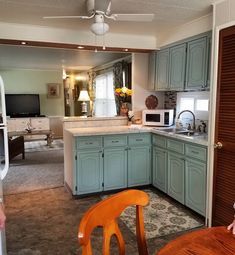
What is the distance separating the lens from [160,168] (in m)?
3.59

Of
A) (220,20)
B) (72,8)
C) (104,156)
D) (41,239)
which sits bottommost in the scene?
(41,239)

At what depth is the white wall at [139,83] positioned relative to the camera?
420cm

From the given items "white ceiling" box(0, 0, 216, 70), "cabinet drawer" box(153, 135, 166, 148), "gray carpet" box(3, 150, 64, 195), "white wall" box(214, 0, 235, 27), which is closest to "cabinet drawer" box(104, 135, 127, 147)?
"cabinet drawer" box(153, 135, 166, 148)

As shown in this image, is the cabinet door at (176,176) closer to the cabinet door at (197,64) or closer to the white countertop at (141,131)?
the white countertop at (141,131)

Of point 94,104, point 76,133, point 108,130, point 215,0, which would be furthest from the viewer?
point 94,104

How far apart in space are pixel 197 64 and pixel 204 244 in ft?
7.86

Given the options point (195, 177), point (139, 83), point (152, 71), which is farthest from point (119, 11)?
point (195, 177)

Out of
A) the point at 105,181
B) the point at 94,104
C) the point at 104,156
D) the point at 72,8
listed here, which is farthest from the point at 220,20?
the point at 94,104

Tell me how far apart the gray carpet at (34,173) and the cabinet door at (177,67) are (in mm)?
2346

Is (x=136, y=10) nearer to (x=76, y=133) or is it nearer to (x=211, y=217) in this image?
(x=76, y=133)

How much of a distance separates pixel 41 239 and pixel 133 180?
161 centimetres

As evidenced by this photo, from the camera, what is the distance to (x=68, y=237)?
100.0 inches

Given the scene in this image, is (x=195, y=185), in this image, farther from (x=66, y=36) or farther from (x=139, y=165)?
(x=66, y=36)

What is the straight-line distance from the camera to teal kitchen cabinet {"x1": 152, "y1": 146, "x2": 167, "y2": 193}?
11.4ft
